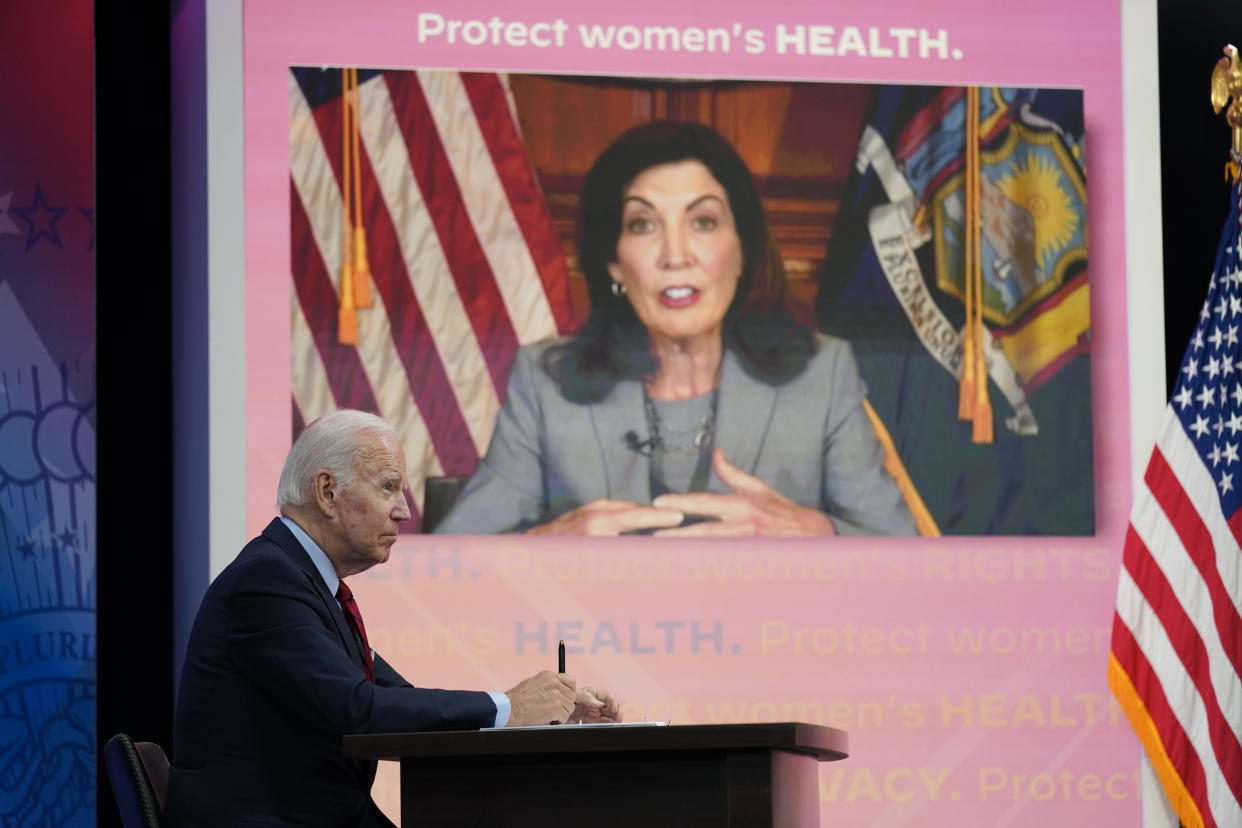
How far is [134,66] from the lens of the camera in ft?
16.7

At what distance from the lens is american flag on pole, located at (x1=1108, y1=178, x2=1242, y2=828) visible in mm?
4906

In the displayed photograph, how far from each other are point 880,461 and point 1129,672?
0.94m

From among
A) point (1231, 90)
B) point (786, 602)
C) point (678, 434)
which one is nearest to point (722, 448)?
point (678, 434)

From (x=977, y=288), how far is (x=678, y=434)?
3.28ft

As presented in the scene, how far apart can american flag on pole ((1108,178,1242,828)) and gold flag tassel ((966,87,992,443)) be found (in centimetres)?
51

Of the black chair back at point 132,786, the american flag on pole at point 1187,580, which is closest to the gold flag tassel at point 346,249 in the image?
the black chair back at point 132,786

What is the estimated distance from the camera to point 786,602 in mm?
4988

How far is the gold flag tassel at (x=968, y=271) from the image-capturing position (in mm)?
5035

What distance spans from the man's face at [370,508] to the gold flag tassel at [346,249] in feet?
5.57

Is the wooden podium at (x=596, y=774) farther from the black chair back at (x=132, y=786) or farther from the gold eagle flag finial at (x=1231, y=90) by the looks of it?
the gold eagle flag finial at (x=1231, y=90)

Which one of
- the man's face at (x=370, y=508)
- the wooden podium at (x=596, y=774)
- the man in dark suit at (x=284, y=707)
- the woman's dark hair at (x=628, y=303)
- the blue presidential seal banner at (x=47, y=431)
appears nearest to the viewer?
the wooden podium at (x=596, y=774)

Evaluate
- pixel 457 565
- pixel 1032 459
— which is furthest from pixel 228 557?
pixel 1032 459

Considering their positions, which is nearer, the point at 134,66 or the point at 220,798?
the point at 220,798

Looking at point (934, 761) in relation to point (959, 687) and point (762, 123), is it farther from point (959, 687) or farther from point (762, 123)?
point (762, 123)
